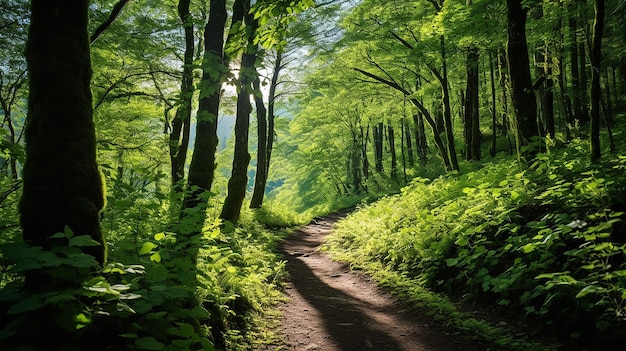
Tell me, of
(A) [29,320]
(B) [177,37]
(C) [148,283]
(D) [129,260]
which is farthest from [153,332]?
(B) [177,37]

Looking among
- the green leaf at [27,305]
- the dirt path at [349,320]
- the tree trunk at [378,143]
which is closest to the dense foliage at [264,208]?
the green leaf at [27,305]

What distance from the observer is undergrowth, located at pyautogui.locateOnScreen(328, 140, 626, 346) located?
3645mm

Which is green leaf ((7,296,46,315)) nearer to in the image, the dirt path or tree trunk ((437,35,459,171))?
the dirt path

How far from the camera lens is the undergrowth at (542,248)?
12.0ft

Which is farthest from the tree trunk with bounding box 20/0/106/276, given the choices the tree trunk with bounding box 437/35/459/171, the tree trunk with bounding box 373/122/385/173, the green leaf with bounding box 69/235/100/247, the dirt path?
the tree trunk with bounding box 373/122/385/173

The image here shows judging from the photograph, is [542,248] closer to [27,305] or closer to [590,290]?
[590,290]

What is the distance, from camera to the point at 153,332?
247cm

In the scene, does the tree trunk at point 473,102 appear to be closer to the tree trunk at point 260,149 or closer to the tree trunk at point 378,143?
the tree trunk at point 260,149

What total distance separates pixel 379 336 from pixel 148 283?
327cm

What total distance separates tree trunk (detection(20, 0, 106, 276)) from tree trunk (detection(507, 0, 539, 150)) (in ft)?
24.6

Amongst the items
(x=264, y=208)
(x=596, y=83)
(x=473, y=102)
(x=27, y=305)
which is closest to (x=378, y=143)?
(x=473, y=102)

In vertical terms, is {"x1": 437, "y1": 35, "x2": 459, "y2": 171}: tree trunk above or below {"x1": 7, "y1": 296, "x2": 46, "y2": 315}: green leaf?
above

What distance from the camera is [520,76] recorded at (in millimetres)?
7117

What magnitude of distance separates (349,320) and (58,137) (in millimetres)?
4684
